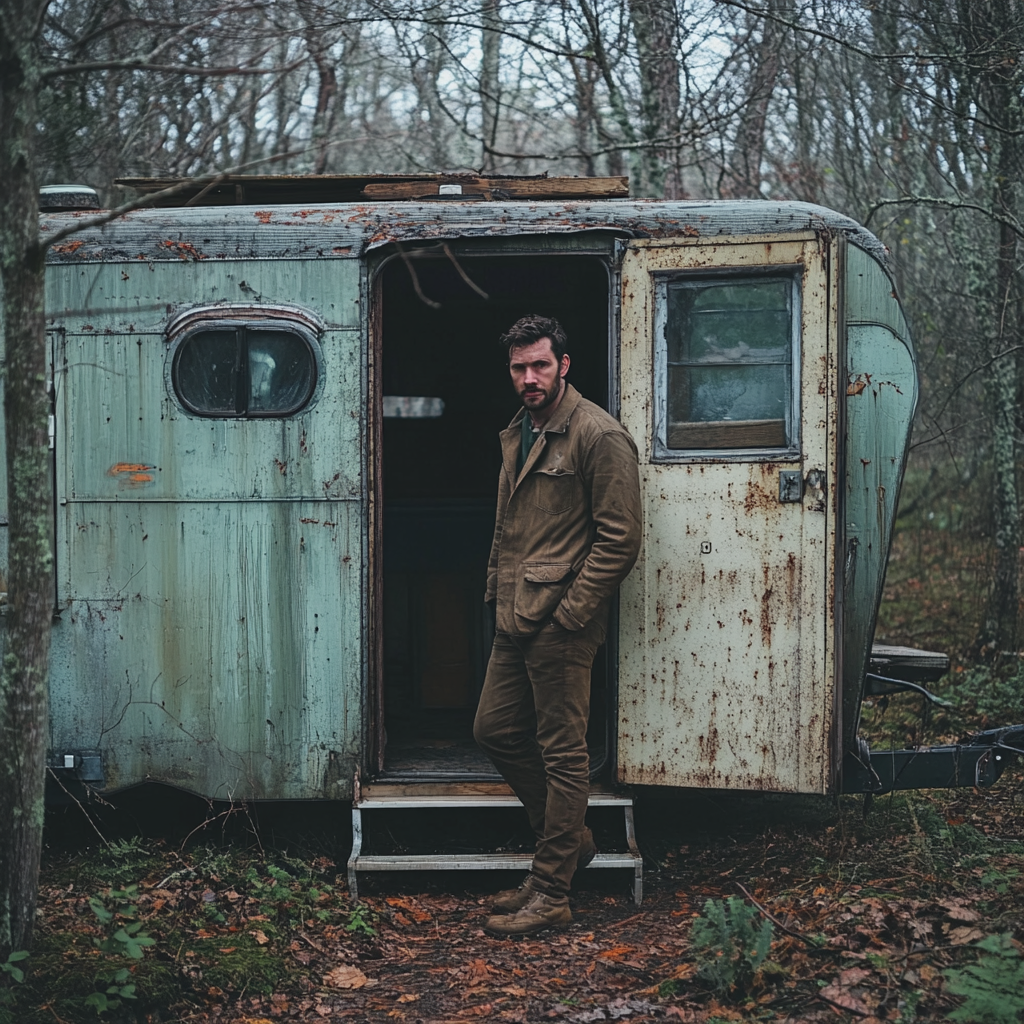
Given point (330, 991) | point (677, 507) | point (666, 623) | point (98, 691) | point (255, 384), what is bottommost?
point (330, 991)

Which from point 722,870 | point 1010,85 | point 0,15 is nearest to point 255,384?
point 0,15

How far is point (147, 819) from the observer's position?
532 centimetres

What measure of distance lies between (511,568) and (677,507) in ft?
2.62

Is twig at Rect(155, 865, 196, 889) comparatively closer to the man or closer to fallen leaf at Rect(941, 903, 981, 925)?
the man

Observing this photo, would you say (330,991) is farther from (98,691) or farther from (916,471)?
(916,471)

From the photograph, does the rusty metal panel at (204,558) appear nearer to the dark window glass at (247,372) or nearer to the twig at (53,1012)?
the dark window glass at (247,372)

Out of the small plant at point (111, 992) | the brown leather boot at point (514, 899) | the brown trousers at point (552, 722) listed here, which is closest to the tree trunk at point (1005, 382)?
the brown trousers at point (552, 722)

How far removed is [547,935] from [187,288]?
10.4 ft

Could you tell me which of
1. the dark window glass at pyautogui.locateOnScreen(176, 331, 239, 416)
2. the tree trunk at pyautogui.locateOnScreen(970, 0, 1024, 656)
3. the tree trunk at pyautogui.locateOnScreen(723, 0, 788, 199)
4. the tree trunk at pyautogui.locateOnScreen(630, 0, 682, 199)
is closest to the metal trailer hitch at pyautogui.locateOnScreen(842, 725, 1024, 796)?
the dark window glass at pyautogui.locateOnScreen(176, 331, 239, 416)

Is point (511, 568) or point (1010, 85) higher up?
point (1010, 85)

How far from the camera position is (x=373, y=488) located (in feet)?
15.5

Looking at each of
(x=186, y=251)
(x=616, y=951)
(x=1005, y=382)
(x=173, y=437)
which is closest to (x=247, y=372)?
(x=173, y=437)

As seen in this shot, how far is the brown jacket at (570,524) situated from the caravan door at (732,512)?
446 mm

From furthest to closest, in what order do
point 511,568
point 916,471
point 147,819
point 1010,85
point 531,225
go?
point 916,471 → point 1010,85 → point 147,819 → point 531,225 → point 511,568
